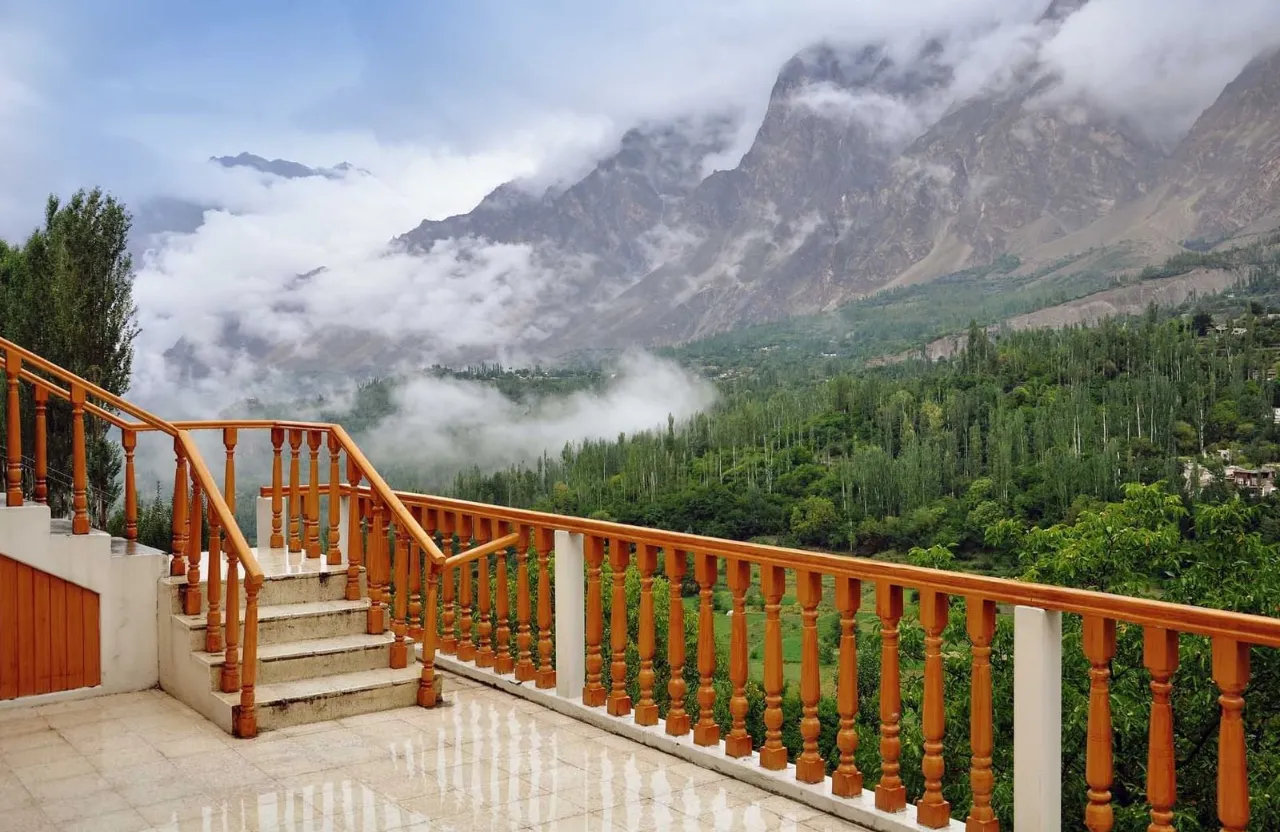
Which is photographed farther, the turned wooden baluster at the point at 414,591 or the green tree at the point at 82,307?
the green tree at the point at 82,307

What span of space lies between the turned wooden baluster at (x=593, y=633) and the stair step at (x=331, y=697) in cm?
88

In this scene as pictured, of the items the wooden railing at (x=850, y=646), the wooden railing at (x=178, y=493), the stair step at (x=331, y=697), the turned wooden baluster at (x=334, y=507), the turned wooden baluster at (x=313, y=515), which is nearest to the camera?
the wooden railing at (x=850, y=646)

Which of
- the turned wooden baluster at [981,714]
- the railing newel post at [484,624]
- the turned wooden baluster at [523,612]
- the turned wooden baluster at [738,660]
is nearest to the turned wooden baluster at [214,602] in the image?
the railing newel post at [484,624]

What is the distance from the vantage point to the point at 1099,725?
271 centimetres

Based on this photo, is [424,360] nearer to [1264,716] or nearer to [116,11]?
[116,11]

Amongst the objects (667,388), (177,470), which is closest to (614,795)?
(177,470)

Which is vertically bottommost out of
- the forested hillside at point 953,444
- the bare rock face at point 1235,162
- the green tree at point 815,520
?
the green tree at point 815,520

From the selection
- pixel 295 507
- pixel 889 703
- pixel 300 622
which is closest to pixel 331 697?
pixel 300 622

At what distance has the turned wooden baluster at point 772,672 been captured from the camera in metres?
3.64

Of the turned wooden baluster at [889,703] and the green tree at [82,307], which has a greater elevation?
the green tree at [82,307]

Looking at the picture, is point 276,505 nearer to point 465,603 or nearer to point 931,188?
point 465,603

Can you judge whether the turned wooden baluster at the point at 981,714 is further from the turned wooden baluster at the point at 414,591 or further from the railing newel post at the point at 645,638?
the turned wooden baluster at the point at 414,591

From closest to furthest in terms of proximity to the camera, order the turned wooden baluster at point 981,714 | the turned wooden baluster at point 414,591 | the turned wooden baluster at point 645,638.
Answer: the turned wooden baluster at point 981,714 → the turned wooden baluster at point 645,638 → the turned wooden baluster at point 414,591

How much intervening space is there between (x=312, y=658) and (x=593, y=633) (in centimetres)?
142
